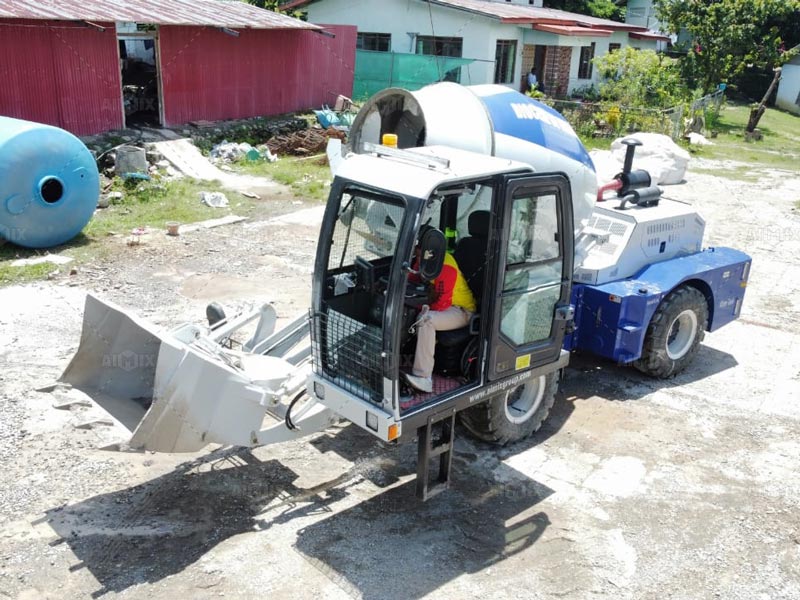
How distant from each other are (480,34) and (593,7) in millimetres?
19054

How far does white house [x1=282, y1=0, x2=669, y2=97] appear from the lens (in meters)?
27.8

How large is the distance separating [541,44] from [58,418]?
27088mm

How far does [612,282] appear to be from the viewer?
312 inches

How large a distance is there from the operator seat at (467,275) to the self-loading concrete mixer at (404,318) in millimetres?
11

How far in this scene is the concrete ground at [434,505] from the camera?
5250 millimetres

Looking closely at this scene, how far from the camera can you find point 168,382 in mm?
5309

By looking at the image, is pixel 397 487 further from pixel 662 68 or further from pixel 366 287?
pixel 662 68

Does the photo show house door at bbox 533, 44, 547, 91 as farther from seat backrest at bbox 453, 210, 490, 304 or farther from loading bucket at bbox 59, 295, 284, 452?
loading bucket at bbox 59, 295, 284, 452

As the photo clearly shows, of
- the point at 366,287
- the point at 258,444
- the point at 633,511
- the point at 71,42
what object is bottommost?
the point at 633,511

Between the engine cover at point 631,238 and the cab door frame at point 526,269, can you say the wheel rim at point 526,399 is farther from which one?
the engine cover at point 631,238

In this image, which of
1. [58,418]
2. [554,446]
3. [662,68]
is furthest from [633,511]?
[662,68]

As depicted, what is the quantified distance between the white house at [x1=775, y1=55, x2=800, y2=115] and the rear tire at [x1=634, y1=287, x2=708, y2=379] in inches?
1191

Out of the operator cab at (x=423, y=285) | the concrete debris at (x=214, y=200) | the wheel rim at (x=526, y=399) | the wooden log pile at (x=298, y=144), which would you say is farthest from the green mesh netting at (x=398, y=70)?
the operator cab at (x=423, y=285)

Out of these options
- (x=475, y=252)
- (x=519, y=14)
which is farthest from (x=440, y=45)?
(x=475, y=252)
